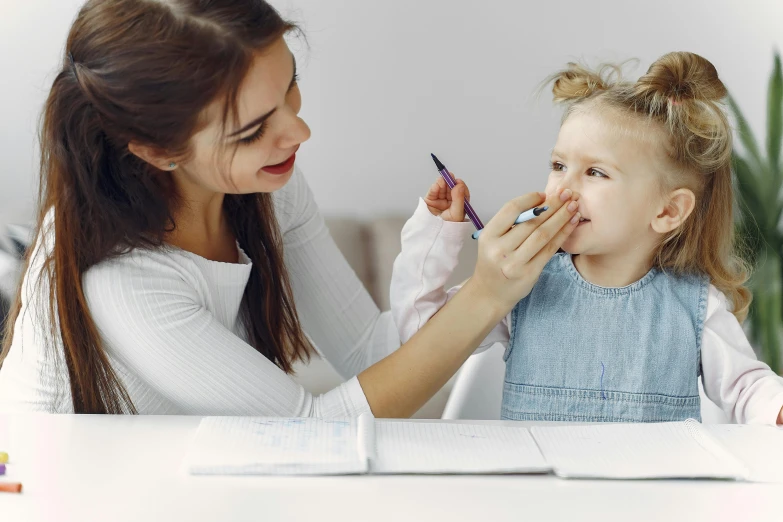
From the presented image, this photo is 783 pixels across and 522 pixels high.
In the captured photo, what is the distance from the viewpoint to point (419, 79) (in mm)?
2492

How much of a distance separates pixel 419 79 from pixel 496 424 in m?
1.75

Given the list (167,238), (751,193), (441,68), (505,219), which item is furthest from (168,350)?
A: (751,193)

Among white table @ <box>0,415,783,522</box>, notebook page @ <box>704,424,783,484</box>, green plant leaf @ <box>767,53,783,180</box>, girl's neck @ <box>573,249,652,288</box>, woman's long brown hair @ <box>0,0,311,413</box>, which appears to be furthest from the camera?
green plant leaf @ <box>767,53,783,180</box>

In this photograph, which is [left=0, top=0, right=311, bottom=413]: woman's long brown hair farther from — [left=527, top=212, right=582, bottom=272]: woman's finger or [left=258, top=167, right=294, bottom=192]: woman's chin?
[left=527, top=212, right=582, bottom=272]: woman's finger

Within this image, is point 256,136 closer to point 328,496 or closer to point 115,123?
point 115,123

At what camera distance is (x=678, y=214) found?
3.73 feet

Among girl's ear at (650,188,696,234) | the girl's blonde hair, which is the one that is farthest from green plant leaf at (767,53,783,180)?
girl's ear at (650,188,696,234)

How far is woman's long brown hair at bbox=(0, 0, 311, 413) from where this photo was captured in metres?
0.96

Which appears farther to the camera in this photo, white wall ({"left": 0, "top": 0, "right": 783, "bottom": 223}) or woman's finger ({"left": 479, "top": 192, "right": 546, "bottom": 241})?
white wall ({"left": 0, "top": 0, "right": 783, "bottom": 223})

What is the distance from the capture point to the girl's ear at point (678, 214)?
113 centimetres

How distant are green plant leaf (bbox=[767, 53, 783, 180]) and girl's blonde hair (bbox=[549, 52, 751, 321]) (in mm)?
1242

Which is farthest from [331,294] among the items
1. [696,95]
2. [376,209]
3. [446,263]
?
[376,209]

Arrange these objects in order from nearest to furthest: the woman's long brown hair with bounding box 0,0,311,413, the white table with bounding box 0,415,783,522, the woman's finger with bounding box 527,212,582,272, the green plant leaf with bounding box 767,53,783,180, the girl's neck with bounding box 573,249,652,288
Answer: the white table with bounding box 0,415,783,522, the woman's long brown hair with bounding box 0,0,311,413, the woman's finger with bounding box 527,212,582,272, the girl's neck with bounding box 573,249,652,288, the green plant leaf with bounding box 767,53,783,180

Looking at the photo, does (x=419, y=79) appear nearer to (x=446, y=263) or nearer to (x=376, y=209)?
(x=376, y=209)
